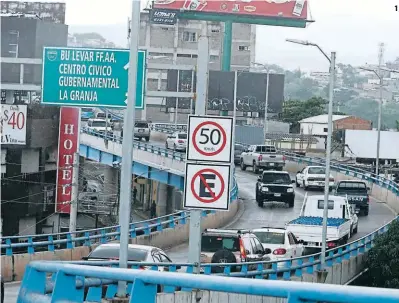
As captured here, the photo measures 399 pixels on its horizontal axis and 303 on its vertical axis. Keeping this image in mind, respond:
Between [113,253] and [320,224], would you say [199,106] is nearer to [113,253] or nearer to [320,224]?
[113,253]

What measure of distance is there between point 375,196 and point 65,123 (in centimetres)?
2260

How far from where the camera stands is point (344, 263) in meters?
33.8

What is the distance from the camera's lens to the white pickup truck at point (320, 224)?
1390 inches

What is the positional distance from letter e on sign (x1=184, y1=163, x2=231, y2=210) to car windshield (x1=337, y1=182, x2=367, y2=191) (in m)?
37.1

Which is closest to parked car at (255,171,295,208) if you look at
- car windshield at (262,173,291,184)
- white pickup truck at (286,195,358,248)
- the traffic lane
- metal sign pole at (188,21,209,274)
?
car windshield at (262,173,291,184)

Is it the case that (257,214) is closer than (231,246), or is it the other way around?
(231,246)

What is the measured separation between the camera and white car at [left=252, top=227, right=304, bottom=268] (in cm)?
3066

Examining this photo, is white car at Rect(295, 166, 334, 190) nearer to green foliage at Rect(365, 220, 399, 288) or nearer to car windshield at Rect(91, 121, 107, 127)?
green foliage at Rect(365, 220, 399, 288)

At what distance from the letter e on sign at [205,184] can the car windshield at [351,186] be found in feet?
122

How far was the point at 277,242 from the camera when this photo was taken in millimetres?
31078

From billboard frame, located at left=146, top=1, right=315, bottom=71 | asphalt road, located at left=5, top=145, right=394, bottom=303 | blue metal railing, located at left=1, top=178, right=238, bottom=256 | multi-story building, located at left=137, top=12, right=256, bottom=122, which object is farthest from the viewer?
multi-story building, located at left=137, top=12, right=256, bottom=122

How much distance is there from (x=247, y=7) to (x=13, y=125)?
237ft

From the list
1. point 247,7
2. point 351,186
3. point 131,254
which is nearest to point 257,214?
point 351,186

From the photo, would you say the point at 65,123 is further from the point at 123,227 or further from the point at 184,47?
the point at 184,47
